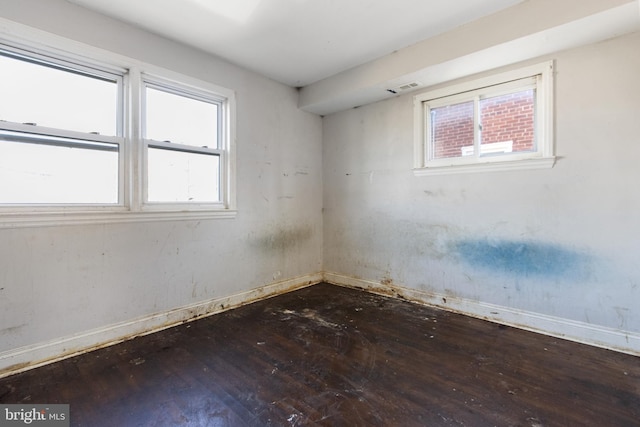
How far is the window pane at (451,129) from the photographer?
3119 mm

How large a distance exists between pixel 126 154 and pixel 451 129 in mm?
3197

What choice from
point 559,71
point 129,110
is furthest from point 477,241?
point 129,110

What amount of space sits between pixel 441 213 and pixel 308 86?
2.31 meters

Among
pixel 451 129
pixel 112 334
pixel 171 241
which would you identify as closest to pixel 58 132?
pixel 171 241

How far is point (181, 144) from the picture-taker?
9.60 feet

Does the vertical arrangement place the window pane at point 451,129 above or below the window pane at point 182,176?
above

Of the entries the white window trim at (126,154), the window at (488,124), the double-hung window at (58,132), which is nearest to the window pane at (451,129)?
→ the window at (488,124)

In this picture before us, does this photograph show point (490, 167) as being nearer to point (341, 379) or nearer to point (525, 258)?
point (525, 258)

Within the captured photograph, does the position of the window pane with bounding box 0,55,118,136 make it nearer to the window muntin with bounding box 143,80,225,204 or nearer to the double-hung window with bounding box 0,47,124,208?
the double-hung window with bounding box 0,47,124,208

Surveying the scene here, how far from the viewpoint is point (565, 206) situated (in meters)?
2.55

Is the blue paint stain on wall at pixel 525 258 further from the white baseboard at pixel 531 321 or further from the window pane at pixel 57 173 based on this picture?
the window pane at pixel 57 173

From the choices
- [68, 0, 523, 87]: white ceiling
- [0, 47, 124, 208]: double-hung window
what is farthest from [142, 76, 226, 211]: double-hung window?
[68, 0, 523, 87]: white ceiling

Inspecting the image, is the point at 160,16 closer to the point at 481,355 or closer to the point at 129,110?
the point at 129,110

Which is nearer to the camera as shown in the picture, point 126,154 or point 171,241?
point 126,154
